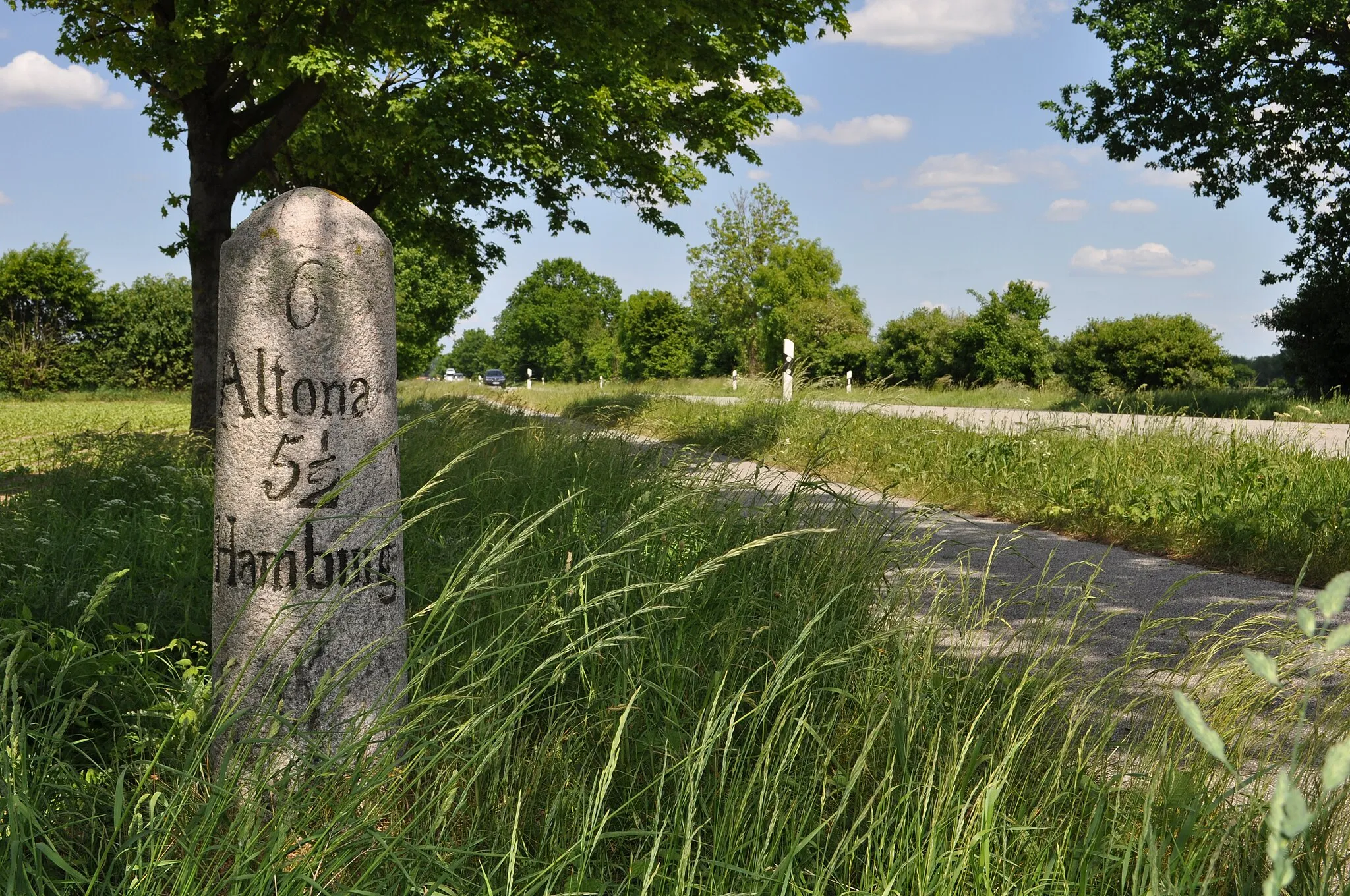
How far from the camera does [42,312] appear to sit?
30.6m

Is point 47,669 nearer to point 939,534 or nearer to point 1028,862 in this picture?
point 1028,862

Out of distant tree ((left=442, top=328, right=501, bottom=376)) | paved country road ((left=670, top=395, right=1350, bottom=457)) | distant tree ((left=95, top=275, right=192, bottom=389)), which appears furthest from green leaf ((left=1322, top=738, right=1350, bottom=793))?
distant tree ((left=442, top=328, right=501, bottom=376))

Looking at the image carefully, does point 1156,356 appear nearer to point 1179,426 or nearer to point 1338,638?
point 1179,426

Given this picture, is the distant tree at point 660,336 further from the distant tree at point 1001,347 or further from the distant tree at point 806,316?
the distant tree at point 1001,347

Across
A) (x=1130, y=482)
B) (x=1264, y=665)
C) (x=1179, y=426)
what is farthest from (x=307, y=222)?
(x=1179, y=426)

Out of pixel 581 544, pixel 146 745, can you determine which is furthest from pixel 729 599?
pixel 146 745

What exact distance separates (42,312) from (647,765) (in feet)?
112

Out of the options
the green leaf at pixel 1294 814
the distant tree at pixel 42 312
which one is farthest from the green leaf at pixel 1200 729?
the distant tree at pixel 42 312

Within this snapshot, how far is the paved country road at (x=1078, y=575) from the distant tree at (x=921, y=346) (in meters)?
25.5

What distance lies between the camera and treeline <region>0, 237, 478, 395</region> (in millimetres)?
29625

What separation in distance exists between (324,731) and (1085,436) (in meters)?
9.12

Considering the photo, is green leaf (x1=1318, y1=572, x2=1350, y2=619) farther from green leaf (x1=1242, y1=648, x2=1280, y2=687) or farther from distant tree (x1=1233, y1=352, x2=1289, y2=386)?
distant tree (x1=1233, y1=352, x2=1289, y2=386)

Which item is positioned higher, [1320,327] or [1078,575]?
[1320,327]

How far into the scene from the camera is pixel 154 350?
31672 mm
